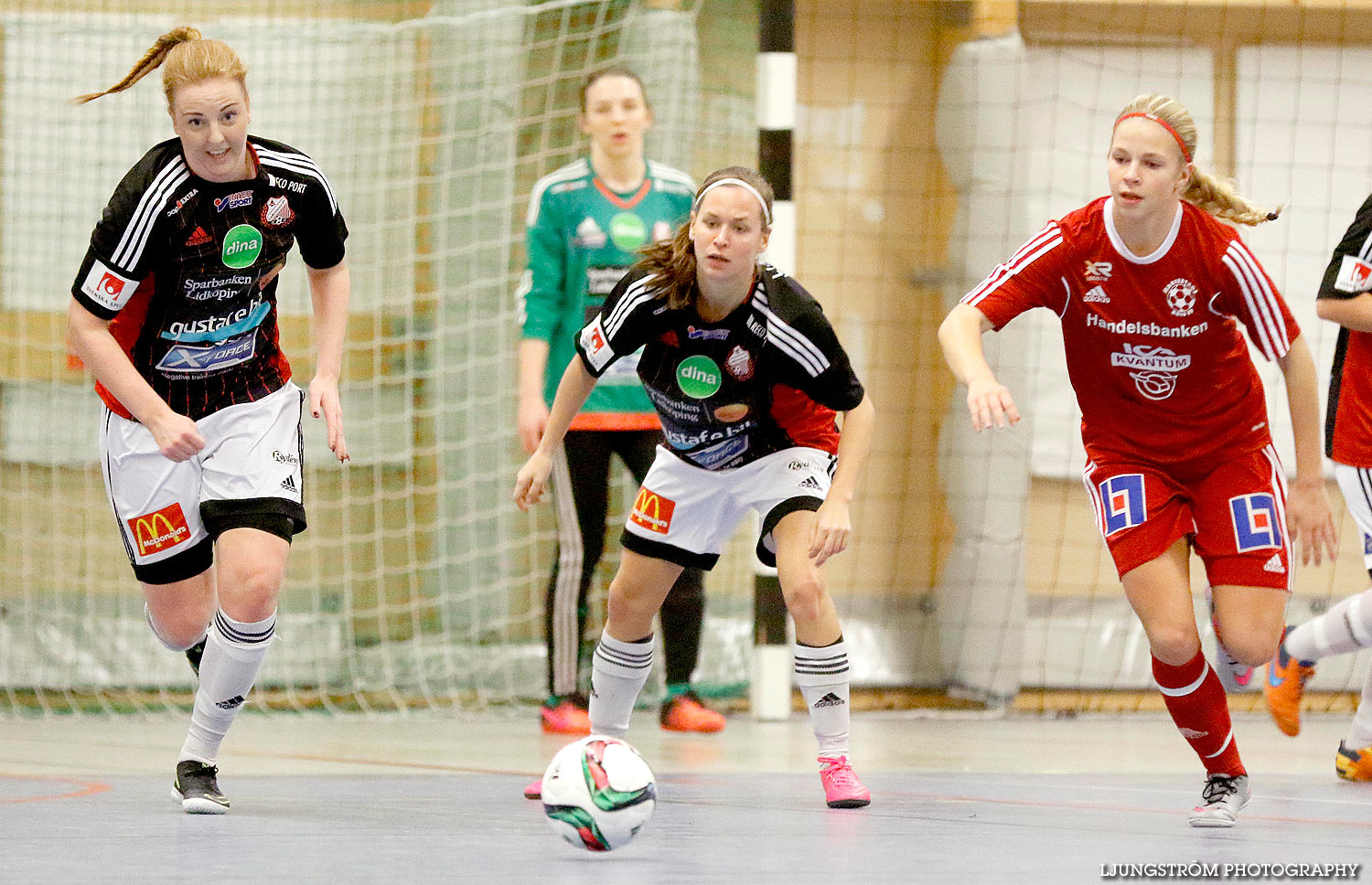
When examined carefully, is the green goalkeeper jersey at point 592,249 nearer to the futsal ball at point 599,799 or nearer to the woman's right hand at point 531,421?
the woman's right hand at point 531,421

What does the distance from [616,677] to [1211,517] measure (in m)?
1.41

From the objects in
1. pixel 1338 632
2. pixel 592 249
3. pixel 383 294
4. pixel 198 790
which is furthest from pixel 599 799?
pixel 383 294

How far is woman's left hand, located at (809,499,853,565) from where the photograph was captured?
352 centimetres

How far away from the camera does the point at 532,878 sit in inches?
108

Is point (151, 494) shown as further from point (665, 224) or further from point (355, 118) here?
point (355, 118)

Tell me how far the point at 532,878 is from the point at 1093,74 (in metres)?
5.23

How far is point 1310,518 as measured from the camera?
11.5ft

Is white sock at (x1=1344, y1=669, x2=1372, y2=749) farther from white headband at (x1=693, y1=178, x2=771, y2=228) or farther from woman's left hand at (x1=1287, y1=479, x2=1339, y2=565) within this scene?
white headband at (x1=693, y1=178, x2=771, y2=228)

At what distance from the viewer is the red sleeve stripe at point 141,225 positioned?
3.57 meters

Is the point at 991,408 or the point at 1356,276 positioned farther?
the point at 1356,276

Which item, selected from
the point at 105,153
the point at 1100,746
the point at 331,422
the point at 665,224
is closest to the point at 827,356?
the point at 331,422

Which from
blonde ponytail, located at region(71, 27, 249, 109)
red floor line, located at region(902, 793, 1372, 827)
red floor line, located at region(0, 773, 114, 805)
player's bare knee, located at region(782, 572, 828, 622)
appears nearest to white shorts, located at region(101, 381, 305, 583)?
red floor line, located at region(0, 773, 114, 805)

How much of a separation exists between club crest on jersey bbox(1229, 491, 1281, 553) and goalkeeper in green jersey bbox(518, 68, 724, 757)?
2242 millimetres

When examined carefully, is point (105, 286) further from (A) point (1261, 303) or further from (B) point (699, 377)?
(A) point (1261, 303)
